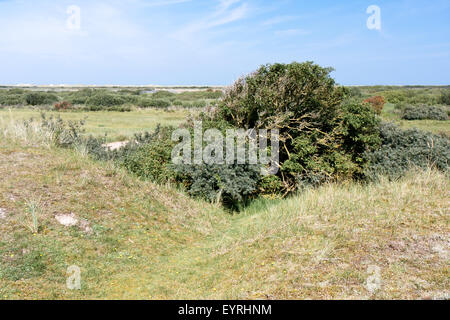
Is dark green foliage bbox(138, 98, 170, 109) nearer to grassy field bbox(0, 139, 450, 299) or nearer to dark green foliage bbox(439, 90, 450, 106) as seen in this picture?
dark green foliage bbox(439, 90, 450, 106)

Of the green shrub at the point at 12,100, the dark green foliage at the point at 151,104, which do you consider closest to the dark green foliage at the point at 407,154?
the dark green foliage at the point at 151,104

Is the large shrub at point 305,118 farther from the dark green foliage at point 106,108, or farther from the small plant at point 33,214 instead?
the dark green foliage at point 106,108

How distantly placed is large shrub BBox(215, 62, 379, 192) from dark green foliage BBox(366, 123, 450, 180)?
42 cm

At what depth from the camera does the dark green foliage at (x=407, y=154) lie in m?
9.67

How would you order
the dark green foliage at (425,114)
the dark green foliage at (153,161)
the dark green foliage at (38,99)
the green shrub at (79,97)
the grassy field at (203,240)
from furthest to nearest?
the green shrub at (79,97), the dark green foliage at (38,99), the dark green foliage at (425,114), the dark green foliage at (153,161), the grassy field at (203,240)

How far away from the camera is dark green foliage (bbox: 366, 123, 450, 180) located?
967 cm

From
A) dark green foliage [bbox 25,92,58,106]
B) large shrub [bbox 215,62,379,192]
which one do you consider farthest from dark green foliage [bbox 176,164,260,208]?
dark green foliage [bbox 25,92,58,106]

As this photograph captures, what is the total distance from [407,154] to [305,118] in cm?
301

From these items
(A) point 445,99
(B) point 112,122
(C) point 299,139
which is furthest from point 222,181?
(A) point 445,99

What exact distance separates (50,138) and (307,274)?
8195mm

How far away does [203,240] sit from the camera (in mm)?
7082

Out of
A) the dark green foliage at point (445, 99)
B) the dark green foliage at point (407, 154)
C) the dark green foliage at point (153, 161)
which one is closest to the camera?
the dark green foliage at point (153, 161)

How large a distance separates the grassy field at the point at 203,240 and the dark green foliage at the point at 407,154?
118 centimetres
